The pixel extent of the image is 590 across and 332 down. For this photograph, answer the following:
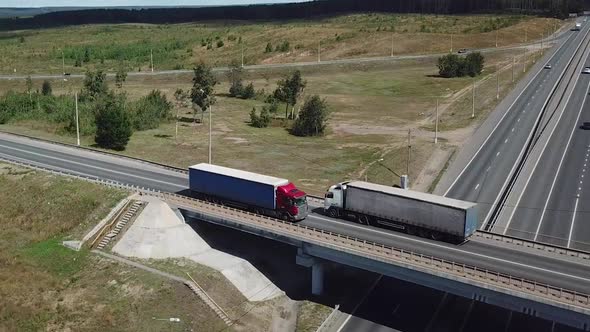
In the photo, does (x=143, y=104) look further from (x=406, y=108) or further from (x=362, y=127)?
(x=406, y=108)

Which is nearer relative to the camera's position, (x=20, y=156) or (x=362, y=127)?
(x=20, y=156)

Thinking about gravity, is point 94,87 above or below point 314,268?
above

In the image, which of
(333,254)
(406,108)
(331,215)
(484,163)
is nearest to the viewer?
(333,254)

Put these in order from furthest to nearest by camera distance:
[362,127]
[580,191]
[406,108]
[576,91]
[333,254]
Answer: [576,91]
[406,108]
[362,127]
[580,191]
[333,254]

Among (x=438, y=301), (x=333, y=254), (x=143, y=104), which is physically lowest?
(x=438, y=301)

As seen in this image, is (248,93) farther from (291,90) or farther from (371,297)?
(371,297)

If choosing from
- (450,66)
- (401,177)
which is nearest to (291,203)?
(401,177)

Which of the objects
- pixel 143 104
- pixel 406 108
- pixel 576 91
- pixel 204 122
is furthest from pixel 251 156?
pixel 576 91

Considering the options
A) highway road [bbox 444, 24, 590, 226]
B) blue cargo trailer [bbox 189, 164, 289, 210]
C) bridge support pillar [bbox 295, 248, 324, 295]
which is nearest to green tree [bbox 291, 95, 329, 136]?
highway road [bbox 444, 24, 590, 226]
